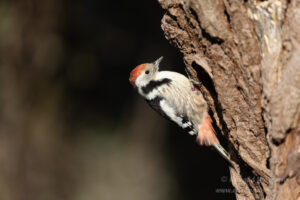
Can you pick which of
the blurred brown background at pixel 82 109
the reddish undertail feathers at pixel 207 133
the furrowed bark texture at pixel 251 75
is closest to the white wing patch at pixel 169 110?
the reddish undertail feathers at pixel 207 133

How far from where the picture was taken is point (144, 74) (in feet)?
14.1

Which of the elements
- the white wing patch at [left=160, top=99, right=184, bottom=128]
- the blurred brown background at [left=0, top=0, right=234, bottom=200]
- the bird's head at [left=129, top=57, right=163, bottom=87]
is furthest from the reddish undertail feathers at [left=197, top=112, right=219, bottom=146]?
the blurred brown background at [left=0, top=0, right=234, bottom=200]

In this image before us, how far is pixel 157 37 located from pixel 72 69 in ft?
5.98

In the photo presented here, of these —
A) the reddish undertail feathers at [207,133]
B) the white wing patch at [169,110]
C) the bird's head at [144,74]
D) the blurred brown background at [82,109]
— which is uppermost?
the blurred brown background at [82,109]

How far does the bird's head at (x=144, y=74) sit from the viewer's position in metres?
4.26

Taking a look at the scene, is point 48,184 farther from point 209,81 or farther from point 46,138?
point 209,81

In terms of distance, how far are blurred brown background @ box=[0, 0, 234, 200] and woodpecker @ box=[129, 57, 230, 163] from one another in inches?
137

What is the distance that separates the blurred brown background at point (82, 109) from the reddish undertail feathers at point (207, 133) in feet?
11.5

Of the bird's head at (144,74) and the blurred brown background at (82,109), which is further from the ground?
the blurred brown background at (82,109)

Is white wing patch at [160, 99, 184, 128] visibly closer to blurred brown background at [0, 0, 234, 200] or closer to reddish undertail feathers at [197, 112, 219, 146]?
reddish undertail feathers at [197, 112, 219, 146]

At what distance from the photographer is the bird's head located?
4.26 meters

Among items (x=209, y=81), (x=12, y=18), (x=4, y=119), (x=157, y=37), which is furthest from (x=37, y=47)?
(x=209, y=81)

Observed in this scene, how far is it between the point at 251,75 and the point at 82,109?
22.1 ft

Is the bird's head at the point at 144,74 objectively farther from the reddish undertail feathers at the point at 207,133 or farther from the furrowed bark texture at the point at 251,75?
the furrowed bark texture at the point at 251,75
